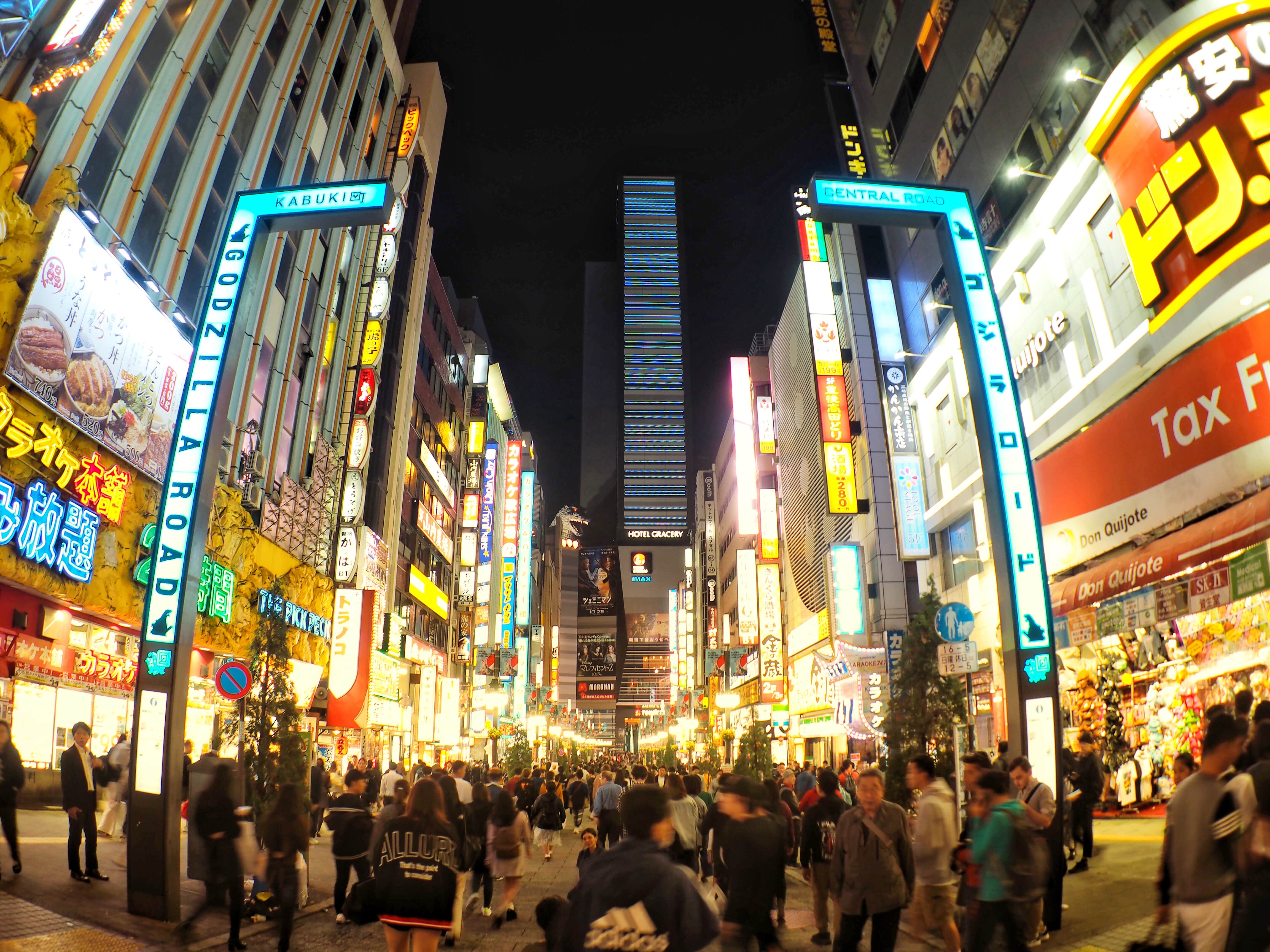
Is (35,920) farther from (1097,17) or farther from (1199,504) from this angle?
(1097,17)

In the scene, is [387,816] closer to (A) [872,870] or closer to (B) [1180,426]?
(A) [872,870]

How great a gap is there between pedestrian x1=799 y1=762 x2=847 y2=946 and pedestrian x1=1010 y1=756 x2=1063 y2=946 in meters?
2.20

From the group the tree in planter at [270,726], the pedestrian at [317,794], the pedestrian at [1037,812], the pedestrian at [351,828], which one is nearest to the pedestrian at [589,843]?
the pedestrian at [351,828]

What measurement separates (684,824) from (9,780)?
8.00 metres

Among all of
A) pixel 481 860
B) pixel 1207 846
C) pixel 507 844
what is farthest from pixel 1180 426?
pixel 481 860

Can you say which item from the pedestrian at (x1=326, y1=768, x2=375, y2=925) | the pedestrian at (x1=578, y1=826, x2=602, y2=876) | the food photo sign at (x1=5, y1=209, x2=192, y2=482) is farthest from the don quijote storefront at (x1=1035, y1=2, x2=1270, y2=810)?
the food photo sign at (x1=5, y1=209, x2=192, y2=482)

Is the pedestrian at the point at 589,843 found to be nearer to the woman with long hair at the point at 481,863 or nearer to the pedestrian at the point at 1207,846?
the woman with long hair at the point at 481,863

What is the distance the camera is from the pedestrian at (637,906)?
3.94 m

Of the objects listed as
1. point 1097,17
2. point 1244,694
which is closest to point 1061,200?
point 1097,17

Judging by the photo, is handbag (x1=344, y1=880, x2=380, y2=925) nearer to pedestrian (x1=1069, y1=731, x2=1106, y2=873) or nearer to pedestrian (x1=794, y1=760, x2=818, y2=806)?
pedestrian (x1=1069, y1=731, x2=1106, y2=873)

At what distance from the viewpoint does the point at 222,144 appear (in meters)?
24.0

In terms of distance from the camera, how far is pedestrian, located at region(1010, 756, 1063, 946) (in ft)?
27.9

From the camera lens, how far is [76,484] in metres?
17.4

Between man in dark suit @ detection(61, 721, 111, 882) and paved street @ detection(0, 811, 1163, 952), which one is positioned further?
man in dark suit @ detection(61, 721, 111, 882)
